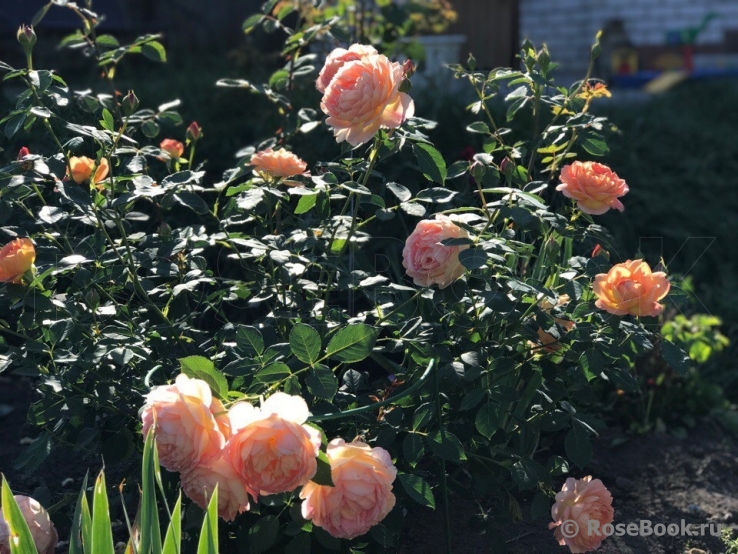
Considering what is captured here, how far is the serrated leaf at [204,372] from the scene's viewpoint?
A: 1434 mm

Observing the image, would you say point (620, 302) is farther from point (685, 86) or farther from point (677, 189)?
point (685, 86)

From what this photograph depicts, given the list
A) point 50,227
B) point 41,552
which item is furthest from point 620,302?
point 50,227

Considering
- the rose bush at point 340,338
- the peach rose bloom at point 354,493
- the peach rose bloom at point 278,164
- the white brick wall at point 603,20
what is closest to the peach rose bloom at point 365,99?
the rose bush at point 340,338

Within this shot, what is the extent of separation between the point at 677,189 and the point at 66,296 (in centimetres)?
364

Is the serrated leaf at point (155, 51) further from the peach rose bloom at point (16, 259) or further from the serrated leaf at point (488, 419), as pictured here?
the serrated leaf at point (488, 419)

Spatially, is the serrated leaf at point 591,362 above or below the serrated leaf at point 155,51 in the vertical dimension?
below

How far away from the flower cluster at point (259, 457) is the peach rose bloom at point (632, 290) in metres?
0.48

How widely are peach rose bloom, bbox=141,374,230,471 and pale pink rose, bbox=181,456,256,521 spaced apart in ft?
0.07

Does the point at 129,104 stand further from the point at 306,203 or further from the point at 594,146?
the point at 594,146

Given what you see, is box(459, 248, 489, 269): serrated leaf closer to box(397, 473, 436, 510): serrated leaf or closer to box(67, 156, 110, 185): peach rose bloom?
box(397, 473, 436, 510): serrated leaf

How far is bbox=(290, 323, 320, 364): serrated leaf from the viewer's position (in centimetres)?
148

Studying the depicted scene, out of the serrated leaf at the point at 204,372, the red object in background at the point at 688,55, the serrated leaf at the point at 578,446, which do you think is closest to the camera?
the serrated leaf at the point at 204,372

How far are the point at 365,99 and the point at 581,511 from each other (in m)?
0.84

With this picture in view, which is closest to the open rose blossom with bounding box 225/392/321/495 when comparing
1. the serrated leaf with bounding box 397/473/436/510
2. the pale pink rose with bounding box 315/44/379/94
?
the serrated leaf with bounding box 397/473/436/510
